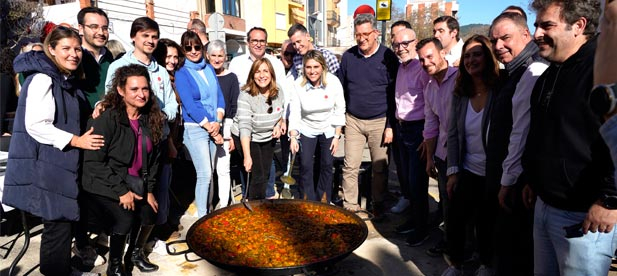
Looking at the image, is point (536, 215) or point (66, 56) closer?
point (536, 215)

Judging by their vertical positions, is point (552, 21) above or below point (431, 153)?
above

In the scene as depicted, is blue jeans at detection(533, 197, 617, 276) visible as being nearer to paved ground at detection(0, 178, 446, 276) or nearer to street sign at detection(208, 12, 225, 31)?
paved ground at detection(0, 178, 446, 276)

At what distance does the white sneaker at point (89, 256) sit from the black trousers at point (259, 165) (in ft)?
5.27

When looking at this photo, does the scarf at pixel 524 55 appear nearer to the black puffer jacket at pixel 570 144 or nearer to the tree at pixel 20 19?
the black puffer jacket at pixel 570 144

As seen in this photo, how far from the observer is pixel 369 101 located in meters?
4.30

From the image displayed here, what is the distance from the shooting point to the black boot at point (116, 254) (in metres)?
3.00

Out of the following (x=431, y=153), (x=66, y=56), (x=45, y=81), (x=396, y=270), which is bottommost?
(x=396, y=270)

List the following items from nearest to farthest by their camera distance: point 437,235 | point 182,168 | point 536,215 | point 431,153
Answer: point 536,215, point 431,153, point 437,235, point 182,168

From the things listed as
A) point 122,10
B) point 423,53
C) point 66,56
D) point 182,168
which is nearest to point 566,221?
point 423,53

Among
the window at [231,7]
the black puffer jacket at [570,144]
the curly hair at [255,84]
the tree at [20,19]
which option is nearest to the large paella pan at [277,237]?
the black puffer jacket at [570,144]

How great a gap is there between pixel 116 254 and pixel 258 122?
1866mm

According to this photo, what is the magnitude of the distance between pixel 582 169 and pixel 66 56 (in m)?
3.37

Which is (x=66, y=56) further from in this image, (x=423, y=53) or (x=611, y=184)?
(x=611, y=184)

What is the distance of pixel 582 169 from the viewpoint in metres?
1.63
